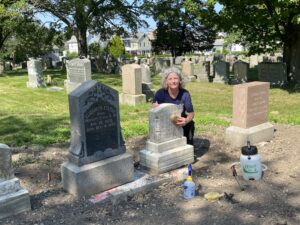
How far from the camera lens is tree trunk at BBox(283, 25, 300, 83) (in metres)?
17.2

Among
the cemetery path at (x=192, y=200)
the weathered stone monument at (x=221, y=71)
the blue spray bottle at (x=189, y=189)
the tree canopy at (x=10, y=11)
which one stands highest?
the tree canopy at (x=10, y=11)

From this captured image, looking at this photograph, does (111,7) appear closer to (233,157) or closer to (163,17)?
(163,17)

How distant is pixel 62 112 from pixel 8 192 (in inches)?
302

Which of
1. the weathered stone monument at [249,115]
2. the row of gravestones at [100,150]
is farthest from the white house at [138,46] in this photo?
the row of gravestones at [100,150]

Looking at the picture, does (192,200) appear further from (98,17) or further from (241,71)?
(98,17)

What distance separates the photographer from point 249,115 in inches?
280

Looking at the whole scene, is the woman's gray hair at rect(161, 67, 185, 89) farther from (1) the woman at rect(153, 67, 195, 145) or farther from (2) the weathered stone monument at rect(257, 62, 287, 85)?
(2) the weathered stone monument at rect(257, 62, 287, 85)

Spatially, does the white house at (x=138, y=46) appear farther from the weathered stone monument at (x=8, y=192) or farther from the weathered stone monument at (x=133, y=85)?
the weathered stone monument at (x=8, y=192)

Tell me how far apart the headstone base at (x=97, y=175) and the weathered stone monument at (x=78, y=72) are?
34.9 ft

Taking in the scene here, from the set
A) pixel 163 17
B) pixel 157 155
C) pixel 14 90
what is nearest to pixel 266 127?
pixel 157 155

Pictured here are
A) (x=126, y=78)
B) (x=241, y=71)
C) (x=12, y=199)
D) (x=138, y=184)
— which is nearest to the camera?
(x=12, y=199)

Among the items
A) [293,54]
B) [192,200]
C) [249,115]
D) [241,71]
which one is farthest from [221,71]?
[192,200]

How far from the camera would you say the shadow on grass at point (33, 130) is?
789 centimetres

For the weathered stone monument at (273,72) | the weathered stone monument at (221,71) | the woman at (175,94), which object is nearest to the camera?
the woman at (175,94)
